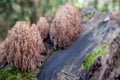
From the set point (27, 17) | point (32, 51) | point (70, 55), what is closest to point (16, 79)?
point (32, 51)

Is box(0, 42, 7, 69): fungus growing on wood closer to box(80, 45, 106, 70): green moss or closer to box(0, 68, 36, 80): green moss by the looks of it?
box(0, 68, 36, 80): green moss

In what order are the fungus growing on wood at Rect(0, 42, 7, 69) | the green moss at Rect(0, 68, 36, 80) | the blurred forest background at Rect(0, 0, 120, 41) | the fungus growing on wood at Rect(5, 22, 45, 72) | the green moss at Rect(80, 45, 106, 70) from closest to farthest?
the green moss at Rect(80, 45, 106, 70)
the green moss at Rect(0, 68, 36, 80)
the fungus growing on wood at Rect(5, 22, 45, 72)
the fungus growing on wood at Rect(0, 42, 7, 69)
the blurred forest background at Rect(0, 0, 120, 41)

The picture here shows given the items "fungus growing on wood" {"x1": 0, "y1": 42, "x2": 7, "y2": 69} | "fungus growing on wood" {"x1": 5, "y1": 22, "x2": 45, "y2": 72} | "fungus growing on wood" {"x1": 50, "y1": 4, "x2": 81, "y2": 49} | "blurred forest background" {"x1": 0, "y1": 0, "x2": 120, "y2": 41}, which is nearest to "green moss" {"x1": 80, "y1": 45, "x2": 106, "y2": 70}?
"fungus growing on wood" {"x1": 50, "y1": 4, "x2": 81, "y2": 49}

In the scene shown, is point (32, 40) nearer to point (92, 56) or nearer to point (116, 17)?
point (92, 56)

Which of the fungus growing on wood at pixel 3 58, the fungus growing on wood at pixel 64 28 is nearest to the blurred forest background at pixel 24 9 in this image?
the fungus growing on wood at pixel 64 28

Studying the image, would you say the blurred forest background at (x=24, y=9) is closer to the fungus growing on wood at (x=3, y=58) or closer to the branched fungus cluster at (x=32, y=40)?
the branched fungus cluster at (x=32, y=40)

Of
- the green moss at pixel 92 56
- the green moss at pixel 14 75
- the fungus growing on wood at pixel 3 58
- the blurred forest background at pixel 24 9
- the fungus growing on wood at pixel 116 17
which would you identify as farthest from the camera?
Result: the blurred forest background at pixel 24 9

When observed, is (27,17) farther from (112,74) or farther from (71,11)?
(112,74)
